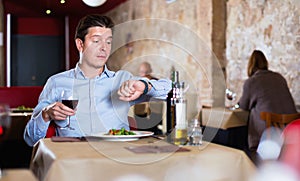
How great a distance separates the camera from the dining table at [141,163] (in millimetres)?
1554

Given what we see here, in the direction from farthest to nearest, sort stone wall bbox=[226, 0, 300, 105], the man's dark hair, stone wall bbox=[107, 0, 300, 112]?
stone wall bbox=[107, 0, 300, 112]
stone wall bbox=[226, 0, 300, 105]
the man's dark hair

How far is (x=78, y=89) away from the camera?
2541 mm

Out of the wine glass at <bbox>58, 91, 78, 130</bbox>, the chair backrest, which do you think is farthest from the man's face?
the chair backrest

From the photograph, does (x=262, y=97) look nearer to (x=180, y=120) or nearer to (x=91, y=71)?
(x=91, y=71)

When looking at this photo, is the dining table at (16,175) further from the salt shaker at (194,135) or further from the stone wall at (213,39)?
the stone wall at (213,39)

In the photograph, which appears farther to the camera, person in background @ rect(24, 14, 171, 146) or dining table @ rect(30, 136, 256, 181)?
person in background @ rect(24, 14, 171, 146)

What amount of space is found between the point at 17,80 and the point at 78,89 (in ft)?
29.4

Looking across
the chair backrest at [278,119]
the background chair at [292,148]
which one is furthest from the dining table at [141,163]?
the chair backrest at [278,119]

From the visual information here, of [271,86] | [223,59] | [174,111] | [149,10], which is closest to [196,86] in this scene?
[223,59]

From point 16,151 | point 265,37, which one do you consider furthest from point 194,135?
point 265,37

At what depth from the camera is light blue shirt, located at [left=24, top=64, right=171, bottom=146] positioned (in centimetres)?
235

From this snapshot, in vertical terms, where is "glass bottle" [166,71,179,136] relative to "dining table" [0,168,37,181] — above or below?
above

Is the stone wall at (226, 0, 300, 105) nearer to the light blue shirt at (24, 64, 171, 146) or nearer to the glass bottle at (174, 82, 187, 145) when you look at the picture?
the light blue shirt at (24, 64, 171, 146)

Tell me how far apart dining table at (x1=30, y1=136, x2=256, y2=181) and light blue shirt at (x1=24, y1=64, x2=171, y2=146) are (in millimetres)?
523
